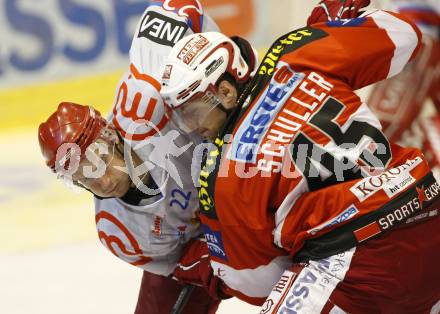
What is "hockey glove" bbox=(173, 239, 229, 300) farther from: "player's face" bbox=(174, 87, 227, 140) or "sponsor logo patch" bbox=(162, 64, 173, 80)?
"sponsor logo patch" bbox=(162, 64, 173, 80)

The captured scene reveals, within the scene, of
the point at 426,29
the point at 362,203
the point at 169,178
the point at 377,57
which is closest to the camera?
the point at 362,203

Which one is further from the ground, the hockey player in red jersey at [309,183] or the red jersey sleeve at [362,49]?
the red jersey sleeve at [362,49]

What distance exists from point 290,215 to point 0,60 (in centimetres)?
362

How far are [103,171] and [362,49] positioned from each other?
0.77 meters

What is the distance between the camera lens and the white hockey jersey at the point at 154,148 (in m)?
2.62

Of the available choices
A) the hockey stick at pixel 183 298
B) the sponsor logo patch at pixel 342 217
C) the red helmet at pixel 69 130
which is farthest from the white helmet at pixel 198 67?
the hockey stick at pixel 183 298

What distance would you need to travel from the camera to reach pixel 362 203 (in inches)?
87.4

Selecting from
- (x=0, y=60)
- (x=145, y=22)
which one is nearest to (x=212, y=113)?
(x=145, y=22)

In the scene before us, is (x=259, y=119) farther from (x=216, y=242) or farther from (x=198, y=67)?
(x=216, y=242)

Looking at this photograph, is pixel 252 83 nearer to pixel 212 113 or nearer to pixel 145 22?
pixel 212 113

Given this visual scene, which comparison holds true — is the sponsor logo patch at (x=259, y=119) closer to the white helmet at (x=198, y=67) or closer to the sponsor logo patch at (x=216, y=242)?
the white helmet at (x=198, y=67)

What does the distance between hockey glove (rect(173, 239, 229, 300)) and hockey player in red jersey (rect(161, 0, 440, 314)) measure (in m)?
0.39

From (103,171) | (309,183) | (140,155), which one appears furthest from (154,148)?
(309,183)

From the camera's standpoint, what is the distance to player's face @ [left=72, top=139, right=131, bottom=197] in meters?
2.49
